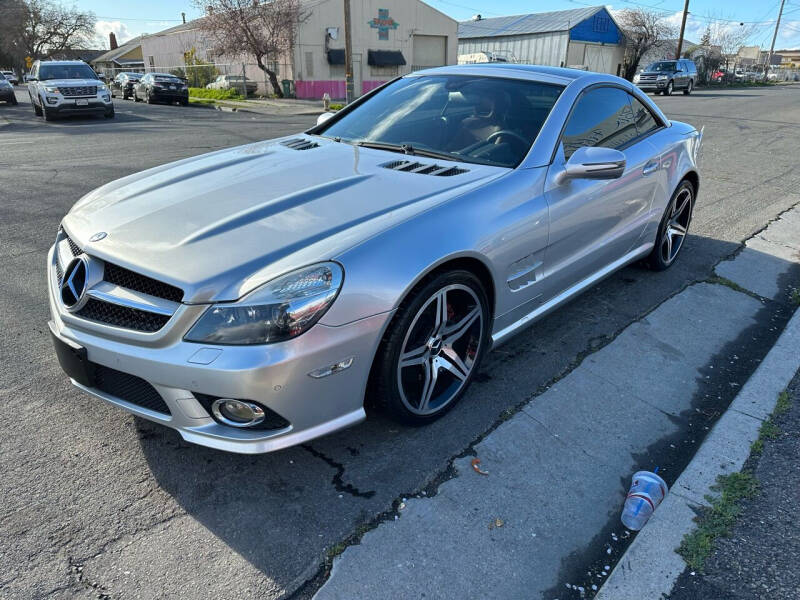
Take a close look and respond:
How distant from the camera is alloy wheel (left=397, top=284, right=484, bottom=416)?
2561mm

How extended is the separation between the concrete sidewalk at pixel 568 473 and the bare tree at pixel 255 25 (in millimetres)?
30070

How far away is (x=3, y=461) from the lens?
2480mm

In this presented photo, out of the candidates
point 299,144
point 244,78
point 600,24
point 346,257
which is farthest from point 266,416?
point 600,24

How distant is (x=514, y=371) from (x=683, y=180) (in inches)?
102

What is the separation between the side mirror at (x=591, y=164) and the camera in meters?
3.10

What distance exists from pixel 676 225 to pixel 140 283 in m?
4.32

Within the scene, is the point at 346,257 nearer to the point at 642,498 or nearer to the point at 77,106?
the point at 642,498

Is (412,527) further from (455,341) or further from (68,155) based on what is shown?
(68,155)

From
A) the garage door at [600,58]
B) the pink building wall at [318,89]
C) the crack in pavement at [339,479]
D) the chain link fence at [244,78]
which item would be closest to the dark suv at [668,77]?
the garage door at [600,58]

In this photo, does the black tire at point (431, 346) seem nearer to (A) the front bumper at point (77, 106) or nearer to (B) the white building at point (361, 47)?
(A) the front bumper at point (77, 106)

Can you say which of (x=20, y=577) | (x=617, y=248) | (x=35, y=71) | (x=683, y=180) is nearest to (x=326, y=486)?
(x=20, y=577)

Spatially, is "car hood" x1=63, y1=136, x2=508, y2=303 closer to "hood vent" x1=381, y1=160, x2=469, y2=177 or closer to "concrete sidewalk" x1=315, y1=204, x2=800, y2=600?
"hood vent" x1=381, y1=160, x2=469, y2=177

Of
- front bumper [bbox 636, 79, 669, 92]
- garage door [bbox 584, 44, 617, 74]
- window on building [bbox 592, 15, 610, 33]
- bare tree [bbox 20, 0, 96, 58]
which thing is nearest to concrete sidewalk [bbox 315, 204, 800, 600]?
front bumper [bbox 636, 79, 669, 92]

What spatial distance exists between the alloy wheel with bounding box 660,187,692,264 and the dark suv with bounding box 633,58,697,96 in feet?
101
